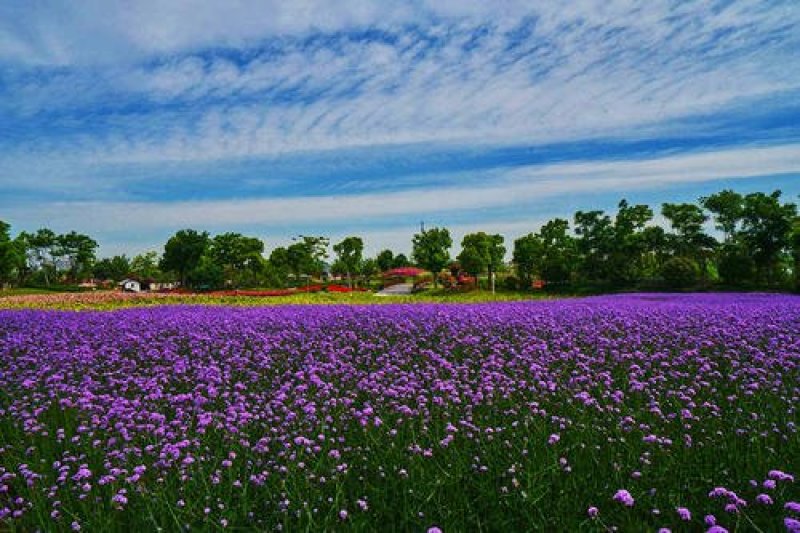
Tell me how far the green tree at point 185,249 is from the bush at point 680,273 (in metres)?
48.4

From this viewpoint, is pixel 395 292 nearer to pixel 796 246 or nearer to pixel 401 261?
pixel 796 246

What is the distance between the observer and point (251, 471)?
3936 mm

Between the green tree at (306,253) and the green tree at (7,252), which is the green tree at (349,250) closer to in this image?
the green tree at (306,253)

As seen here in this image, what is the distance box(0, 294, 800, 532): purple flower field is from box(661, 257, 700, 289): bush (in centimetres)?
2938

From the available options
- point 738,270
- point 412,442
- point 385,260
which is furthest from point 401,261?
point 412,442

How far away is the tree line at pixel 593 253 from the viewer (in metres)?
35.3

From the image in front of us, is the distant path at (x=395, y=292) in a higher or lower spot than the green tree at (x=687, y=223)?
lower

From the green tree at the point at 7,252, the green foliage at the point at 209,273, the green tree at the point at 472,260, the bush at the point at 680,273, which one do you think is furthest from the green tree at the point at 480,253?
the green tree at the point at 7,252

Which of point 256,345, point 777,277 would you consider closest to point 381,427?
point 256,345

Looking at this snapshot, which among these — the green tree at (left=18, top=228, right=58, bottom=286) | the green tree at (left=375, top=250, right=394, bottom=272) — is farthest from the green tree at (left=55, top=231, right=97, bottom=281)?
the green tree at (left=375, top=250, right=394, bottom=272)

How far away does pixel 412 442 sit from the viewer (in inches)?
169

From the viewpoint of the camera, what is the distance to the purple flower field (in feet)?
10.6

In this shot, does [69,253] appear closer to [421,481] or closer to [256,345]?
[256,345]

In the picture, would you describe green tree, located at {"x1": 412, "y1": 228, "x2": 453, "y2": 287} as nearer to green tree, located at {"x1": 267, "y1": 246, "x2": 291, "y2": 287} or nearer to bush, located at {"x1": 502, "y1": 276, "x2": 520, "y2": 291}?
bush, located at {"x1": 502, "y1": 276, "x2": 520, "y2": 291}
